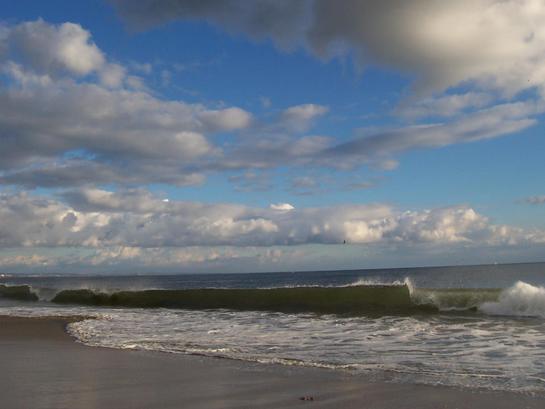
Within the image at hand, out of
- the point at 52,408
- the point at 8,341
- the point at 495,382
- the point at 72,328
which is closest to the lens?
the point at 52,408

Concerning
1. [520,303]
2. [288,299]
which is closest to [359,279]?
[288,299]

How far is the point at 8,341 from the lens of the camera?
12656 millimetres

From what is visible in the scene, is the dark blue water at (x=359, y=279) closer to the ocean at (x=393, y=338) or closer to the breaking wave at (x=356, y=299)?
the breaking wave at (x=356, y=299)

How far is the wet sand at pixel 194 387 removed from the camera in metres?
6.16

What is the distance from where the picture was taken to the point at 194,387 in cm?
711

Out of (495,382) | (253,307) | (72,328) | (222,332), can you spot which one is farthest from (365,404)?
(253,307)

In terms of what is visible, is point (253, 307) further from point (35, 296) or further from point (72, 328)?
point (35, 296)

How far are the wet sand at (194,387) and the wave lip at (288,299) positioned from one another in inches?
548

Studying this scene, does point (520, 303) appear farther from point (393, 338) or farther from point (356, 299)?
point (393, 338)

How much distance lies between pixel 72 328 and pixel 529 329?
1327 cm

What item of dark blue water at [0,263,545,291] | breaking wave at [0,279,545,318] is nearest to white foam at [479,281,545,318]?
breaking wave at [0,279,545,318]

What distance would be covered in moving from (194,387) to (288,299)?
22.6 metres

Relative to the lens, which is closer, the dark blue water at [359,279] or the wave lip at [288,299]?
the wave lip at [288,299]

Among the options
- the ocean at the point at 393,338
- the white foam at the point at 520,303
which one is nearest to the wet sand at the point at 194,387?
the ocean at the point at 393,338
